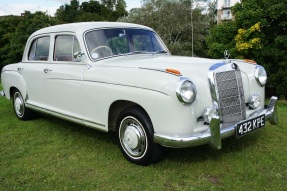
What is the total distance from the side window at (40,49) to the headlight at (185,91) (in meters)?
2.94

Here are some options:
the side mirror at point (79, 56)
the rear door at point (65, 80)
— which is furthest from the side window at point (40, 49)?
the side mirror at point (79, 56)

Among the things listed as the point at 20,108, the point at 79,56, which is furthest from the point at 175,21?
the point at 79,56

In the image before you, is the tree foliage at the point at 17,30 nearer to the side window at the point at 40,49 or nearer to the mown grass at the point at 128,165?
the side window at the point at 40,49

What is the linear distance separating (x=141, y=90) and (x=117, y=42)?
1.43 m

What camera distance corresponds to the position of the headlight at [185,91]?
3.18 meters

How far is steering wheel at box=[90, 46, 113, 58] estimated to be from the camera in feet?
14.5

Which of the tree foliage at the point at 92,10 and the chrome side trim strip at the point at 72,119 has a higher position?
the tree foliage at the point at 92,10

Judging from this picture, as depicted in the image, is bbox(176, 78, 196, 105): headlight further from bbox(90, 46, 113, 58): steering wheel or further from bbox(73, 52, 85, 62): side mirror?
bbox(73, 52, 85, 62): side mirror

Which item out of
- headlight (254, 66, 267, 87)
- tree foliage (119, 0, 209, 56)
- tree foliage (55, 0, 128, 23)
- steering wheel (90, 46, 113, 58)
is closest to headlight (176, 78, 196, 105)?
headlight (254, 66, 267, 87)

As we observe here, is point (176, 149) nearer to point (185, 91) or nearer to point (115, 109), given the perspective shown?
point (115, 109)

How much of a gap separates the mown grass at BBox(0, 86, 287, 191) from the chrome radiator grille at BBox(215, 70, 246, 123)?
0.59 metres

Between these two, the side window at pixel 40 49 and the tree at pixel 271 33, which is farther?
the tree at pixel 271 33

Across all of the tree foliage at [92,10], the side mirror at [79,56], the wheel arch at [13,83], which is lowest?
the wheel arch at [13,83]

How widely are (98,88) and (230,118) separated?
172 centimetres
